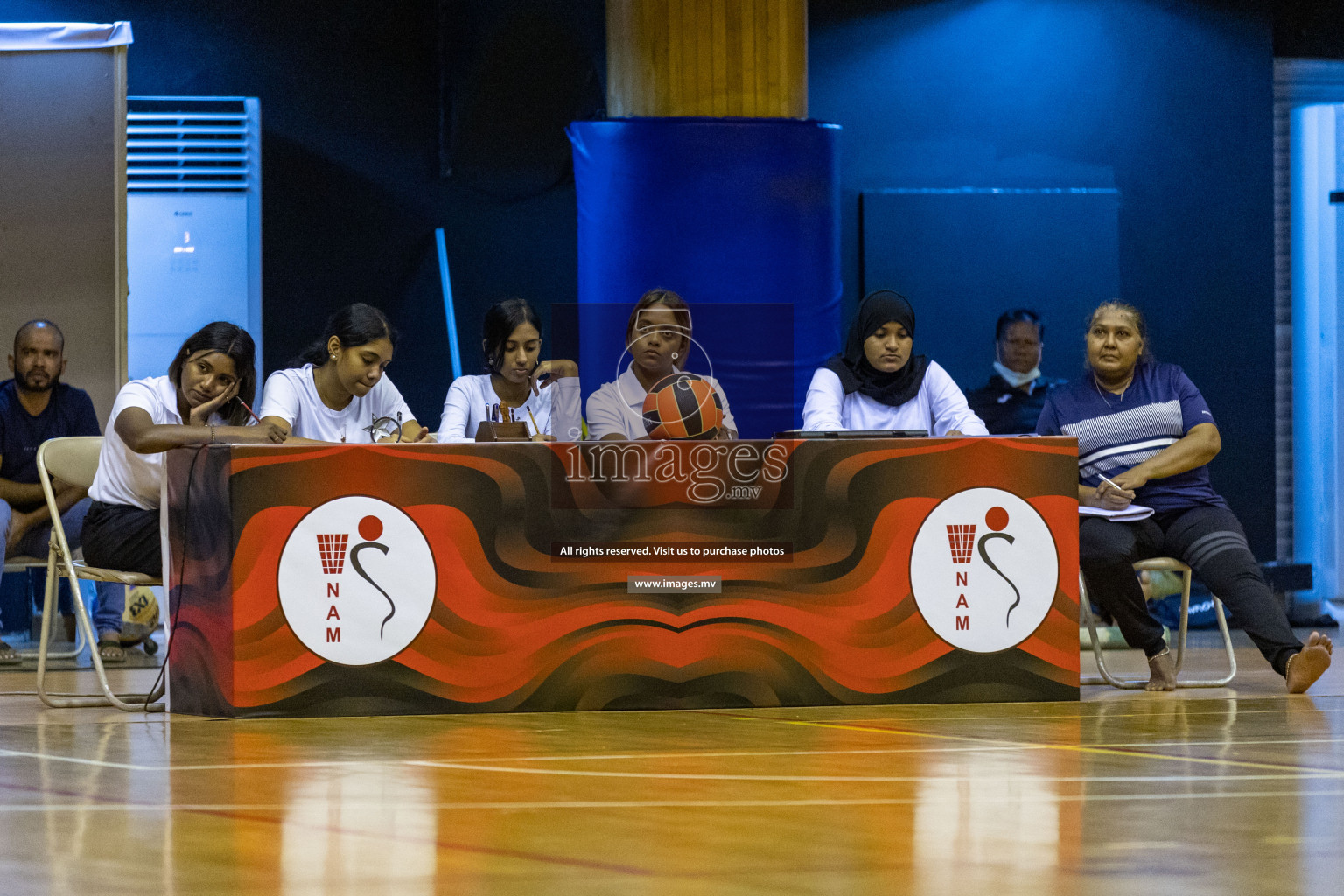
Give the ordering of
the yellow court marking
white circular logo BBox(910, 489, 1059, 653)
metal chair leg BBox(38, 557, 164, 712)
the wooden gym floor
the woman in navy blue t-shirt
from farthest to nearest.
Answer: the woman in navy blue t-shirt → metal chair leg BBox(38, 557, 164, 712) → white circular logo BBox(910, 489, 1059, 653) → the yellow court marking → the wooden gym floor

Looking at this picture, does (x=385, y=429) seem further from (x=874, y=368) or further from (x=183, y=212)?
(x=183, y=212)

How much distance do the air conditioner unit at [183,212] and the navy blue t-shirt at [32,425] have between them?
2.70 ft

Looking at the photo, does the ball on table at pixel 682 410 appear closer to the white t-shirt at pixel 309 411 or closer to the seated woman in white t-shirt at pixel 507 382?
the seated woman in white t-shirt at pixel 507 382

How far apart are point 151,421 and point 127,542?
14.1 inches

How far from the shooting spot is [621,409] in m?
4.43

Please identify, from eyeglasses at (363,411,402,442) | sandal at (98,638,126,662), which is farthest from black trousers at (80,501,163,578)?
sandal at (98,638,126,662)

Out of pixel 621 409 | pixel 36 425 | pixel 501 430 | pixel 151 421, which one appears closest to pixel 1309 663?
pixel 621 409

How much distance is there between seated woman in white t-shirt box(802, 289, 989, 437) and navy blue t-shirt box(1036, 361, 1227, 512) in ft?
1.15

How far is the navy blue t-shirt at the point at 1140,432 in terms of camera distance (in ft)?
15.6

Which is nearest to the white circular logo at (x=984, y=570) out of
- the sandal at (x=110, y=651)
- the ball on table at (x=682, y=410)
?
the ball on table at (x=682, y=410)

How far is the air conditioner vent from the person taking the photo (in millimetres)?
6957

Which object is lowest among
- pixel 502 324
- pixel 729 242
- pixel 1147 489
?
pixel 1147 489

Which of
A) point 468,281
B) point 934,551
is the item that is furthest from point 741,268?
point 934,551

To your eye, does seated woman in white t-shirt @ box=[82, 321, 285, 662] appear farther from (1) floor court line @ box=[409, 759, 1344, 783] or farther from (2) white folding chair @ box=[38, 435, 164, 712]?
(1) floor court line @ box=[409, 759, 1344, 783]
